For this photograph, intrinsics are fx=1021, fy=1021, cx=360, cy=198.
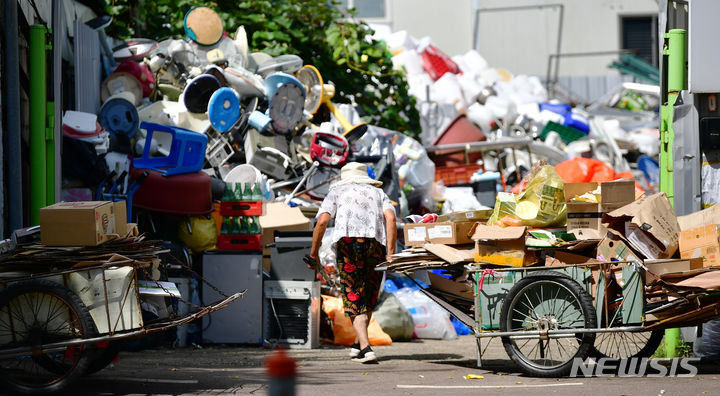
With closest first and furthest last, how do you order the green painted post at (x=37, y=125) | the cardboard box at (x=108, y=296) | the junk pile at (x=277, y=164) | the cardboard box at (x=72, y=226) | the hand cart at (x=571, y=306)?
the cardboard box at (x=108, y=296), the cardboard box at (x=72, y=226), the hand cart at (x=571, y=306), the junk pile at (x=277, y=164), the green painted post at (x=37, y=125)

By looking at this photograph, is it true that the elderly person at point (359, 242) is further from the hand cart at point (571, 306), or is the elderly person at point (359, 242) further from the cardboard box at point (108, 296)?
the cardboard box at point (108, 296)

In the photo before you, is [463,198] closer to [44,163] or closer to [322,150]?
[322,150]

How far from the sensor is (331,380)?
7.29m

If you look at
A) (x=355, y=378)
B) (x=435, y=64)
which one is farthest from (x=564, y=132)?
(x=355, y=378)

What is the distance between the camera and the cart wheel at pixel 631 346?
776 centimetres

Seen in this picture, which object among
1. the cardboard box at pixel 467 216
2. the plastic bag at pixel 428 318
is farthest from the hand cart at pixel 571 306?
the plastic bag at pixel 428 318

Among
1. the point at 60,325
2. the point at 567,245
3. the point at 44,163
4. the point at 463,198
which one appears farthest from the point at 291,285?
the point at 463,198

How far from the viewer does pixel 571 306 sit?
726 centimetres

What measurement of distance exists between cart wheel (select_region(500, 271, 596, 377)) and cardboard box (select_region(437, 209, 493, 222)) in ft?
4.42

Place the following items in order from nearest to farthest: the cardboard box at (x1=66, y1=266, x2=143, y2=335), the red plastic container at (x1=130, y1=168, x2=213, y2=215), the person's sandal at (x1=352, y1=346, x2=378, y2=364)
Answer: the cardboard box at (x1=66, y1=266, x2=143, y2=335), the person's sandal at (x1=352, y1=346, x2=378, y2=364), the red plastic container at (x1=130, y1=168, x2=213, y2=215)

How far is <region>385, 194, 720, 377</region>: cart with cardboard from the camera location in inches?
280

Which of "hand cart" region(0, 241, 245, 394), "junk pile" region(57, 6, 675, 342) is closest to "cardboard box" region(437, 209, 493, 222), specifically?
"junk pile" region(57, 6, 675, 342)

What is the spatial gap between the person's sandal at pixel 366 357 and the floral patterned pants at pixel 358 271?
37 cm

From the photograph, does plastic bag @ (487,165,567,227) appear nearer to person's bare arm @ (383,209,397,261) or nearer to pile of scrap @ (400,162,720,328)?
pile of scrap @ (400,162,720,328)
